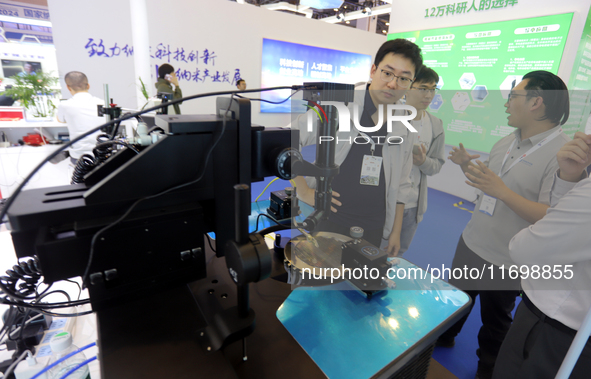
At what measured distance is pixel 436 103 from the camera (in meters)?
1.21

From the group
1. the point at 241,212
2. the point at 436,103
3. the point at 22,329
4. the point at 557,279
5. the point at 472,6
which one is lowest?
the point at 22,329

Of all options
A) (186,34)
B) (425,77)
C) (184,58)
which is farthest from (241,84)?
(425,77)

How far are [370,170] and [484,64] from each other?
106cm

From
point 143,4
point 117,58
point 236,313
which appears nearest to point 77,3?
point 117,58

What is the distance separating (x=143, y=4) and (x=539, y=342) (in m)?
4.41

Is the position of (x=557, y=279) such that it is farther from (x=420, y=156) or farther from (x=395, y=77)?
(x=395, y=77)

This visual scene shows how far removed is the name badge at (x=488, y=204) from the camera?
1.15m

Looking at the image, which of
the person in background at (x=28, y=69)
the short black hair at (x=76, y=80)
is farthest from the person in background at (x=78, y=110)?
the person in background at (x=28, y=69)

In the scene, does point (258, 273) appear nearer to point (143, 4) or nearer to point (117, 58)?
point (143, 4)

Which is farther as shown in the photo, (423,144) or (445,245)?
(445,245)

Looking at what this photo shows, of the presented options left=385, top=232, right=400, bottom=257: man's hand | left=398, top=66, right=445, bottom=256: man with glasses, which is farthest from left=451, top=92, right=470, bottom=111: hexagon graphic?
left=385, top=232, right=400, bottom=257: man's hand

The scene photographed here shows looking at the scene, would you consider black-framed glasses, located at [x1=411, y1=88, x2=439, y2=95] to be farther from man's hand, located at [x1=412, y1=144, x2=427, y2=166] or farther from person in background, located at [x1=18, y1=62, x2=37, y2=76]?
person in background, located at [x1=18, y1=62, x2=37, y2=76]

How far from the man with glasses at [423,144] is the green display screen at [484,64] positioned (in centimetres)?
5

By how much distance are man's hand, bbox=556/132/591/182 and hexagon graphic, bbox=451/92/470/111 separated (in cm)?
43
